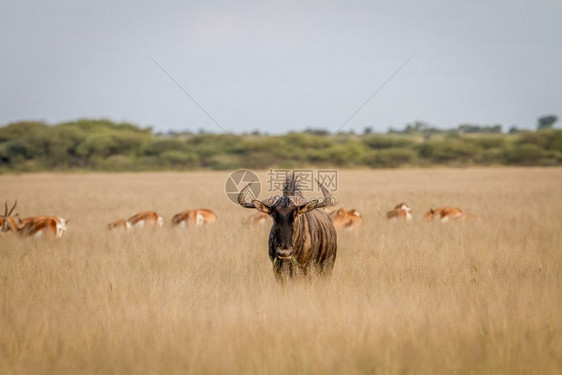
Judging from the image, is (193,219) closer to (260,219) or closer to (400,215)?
(260,219)

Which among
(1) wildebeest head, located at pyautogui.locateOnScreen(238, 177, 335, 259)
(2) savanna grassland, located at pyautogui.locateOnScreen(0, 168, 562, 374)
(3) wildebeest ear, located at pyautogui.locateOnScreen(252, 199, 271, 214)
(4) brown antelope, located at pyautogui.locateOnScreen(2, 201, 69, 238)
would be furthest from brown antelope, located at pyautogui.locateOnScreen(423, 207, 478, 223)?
(4) brown antelope, located at pyautogui.locateOnScreen(2, 201, 69, 238)

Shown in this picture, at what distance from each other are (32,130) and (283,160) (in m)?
34.9

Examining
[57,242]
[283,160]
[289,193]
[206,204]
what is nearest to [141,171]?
[283,160]

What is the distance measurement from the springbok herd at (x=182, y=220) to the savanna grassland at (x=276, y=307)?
17.3 inches

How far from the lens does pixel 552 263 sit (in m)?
7.62

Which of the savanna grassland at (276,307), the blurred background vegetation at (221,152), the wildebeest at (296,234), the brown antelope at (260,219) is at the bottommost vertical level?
the savanna grassland at (276,307)

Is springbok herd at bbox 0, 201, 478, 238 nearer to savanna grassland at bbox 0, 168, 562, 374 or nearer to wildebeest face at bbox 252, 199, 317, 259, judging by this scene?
savanna grassland at bbox 0, 168, 562, 374

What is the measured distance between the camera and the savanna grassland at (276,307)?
429 cm

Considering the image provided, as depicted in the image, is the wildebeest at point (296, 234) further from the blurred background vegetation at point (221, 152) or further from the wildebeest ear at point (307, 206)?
the blurred background vegetation at point (221, 152)

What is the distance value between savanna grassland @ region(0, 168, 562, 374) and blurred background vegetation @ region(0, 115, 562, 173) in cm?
4864

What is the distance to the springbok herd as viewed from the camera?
10906mm

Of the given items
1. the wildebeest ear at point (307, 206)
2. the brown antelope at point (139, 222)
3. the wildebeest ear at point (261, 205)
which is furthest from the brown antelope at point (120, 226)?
the wildebeest ear at point (307, 206)

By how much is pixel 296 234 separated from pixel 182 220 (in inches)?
293

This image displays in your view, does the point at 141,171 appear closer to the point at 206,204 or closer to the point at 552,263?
the point at 206,204
